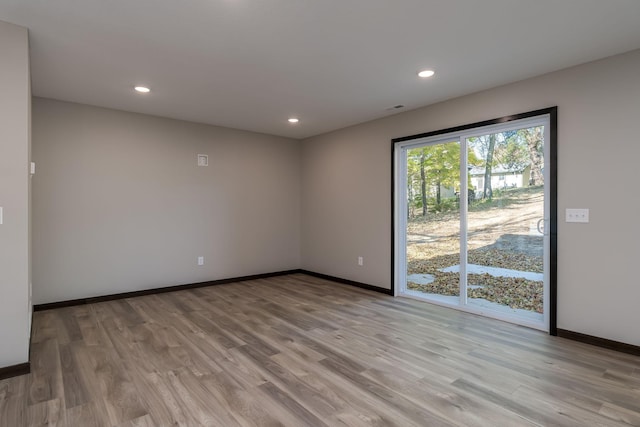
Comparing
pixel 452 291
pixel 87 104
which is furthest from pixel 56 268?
pixel 452 291

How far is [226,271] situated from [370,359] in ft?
11.1

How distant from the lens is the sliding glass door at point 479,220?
135 inches

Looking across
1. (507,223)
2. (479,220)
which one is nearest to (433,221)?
(479,220)

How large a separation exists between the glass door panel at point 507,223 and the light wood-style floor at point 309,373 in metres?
0.39

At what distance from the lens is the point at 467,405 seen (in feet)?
6.73

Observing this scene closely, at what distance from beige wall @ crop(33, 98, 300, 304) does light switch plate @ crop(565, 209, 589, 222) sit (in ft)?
14.0

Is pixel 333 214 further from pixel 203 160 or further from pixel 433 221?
pixel 203 160

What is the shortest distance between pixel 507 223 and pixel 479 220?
0.30m

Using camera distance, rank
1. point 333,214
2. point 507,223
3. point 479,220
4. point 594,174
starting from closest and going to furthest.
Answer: point 594,174, point 507,223, point 479,220, point 333,214

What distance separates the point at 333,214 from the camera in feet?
18.6

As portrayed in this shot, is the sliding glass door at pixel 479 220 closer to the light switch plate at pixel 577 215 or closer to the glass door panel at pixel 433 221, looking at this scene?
the glass door panel at pixel 433 221

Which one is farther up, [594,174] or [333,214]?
[594,174]

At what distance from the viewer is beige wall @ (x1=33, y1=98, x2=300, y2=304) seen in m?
4.02

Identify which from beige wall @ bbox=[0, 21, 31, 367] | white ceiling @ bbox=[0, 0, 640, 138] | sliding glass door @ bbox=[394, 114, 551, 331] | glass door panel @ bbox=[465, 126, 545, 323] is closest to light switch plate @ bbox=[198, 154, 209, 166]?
white ceiling @ bbox=[0, 0, 640, 138]
